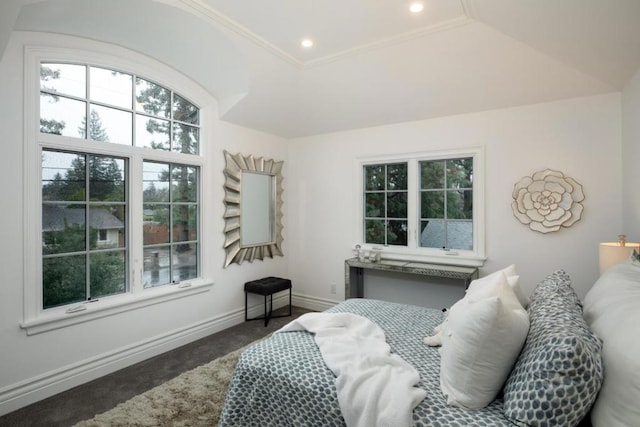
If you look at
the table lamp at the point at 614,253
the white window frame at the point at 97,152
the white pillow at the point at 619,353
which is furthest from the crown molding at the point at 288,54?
the white pillow at the point at 619,353

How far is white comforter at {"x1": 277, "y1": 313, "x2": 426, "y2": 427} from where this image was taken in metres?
1.31

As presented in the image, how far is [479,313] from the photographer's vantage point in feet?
4.33

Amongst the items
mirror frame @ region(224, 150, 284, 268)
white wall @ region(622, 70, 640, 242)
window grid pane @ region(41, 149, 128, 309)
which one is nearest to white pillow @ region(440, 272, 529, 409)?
white wall @ region(622, 70, 640, 242)

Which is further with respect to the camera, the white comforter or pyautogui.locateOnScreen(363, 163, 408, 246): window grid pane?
pyautogui.locateOnScreen(363, 163, 408, 246): window grid pane

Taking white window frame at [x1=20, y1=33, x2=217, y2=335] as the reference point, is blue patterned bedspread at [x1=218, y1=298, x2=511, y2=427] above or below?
below

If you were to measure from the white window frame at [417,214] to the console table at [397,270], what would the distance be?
117 mm

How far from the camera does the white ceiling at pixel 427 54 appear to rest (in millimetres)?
2260

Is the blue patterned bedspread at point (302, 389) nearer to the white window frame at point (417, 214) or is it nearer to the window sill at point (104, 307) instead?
the window sill at point (104, 307)

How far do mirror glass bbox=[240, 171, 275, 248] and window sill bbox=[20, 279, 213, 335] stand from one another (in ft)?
2.86

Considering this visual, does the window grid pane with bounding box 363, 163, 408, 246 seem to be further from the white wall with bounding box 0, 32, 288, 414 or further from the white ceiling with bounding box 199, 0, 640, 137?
the white wall with bounding box 0, 32, 288, 414

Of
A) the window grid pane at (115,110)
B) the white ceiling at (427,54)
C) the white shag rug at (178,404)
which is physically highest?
the white ceiling at (427,54)

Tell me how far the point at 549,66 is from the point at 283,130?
3.01 m

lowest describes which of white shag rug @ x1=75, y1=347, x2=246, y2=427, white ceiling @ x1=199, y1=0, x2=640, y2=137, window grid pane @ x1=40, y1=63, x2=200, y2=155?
white shag rug @ x1=75, y1=347, x2=246, y2=427

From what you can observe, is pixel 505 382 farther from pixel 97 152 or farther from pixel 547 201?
pixel 97 152
